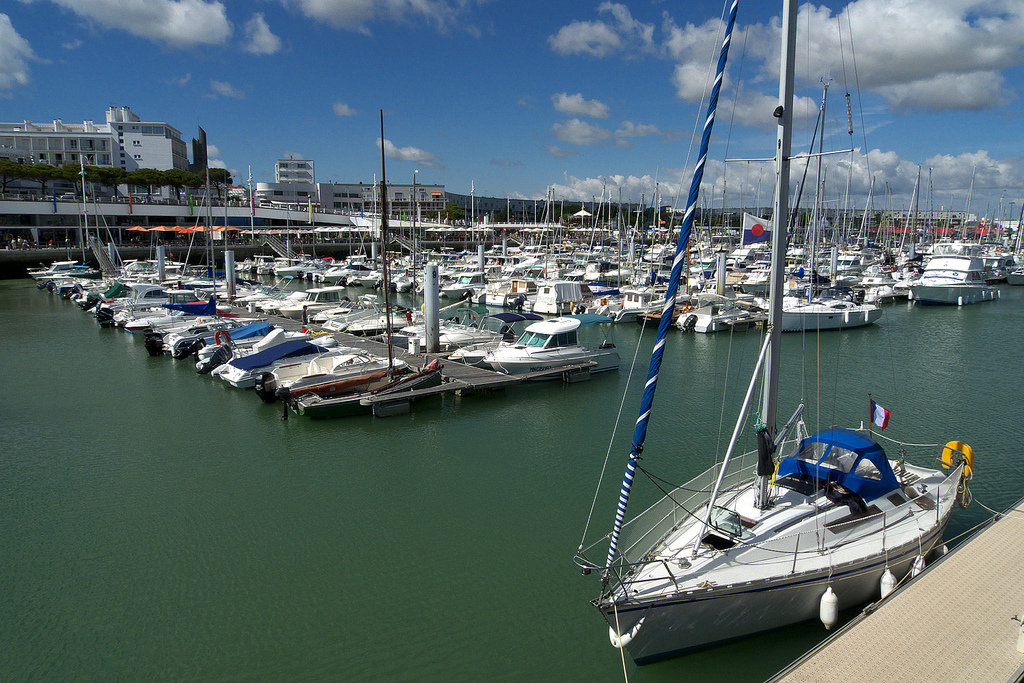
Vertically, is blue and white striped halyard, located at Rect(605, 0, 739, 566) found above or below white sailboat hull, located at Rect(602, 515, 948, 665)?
above

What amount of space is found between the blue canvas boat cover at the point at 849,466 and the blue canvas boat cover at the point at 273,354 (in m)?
20.4

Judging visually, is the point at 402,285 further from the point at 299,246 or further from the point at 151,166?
the point at 151,166

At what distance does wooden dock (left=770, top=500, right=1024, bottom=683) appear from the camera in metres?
7.84

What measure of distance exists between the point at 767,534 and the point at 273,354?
70.8ft

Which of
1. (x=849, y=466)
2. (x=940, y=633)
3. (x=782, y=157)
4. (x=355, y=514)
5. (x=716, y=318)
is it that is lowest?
(x=355, y=514)

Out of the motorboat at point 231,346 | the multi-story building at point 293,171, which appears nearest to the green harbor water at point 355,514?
the motorboat at point 231,346

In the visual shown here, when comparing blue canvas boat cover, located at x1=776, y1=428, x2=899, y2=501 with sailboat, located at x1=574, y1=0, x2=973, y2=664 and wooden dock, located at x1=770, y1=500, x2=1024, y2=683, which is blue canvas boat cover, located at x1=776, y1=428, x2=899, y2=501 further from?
wooden dock, located at x1=770, y1=500, x2=1024, y2=683

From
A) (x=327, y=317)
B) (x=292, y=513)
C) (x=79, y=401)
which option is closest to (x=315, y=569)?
(x=292, y=513)

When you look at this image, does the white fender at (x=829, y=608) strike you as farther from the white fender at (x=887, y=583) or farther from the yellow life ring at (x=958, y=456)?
the yellow life ring at (x=958, y=456)

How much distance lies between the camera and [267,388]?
23.6 meters

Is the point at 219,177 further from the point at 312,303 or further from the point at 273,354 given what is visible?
the point at 273,354

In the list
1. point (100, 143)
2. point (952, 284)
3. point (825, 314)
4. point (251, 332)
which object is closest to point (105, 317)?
point (251, 332)

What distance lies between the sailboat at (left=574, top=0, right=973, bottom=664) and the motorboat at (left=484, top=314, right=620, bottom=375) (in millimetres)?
14834

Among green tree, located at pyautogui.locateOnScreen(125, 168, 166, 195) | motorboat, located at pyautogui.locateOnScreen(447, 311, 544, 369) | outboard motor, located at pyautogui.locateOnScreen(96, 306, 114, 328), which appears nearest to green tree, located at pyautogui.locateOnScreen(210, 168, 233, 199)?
green tree, located at pyautogui.locateOnScreen(125, 168, 166, 195)
